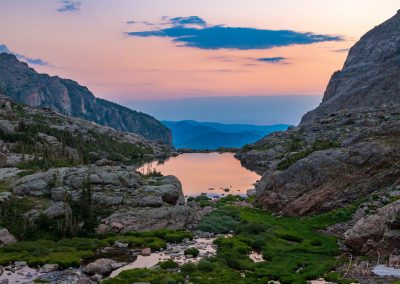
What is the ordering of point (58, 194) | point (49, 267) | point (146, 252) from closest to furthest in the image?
point (49, 267) → point (146, 252) → point (58, 194)

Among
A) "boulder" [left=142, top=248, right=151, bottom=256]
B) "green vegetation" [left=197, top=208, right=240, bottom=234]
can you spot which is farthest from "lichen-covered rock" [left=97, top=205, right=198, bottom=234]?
"boulder" [left=142, top=248, right=151, bottom=256]

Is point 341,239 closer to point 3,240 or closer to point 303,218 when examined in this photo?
point 303,218

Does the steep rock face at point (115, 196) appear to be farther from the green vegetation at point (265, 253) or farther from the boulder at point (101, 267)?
the boulder at point (101, 267)

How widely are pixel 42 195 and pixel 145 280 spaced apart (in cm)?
2940

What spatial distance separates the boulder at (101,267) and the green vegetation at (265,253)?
2.68 metres

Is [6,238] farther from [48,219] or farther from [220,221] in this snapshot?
[220,221]

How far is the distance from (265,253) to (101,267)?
16777 millimetres

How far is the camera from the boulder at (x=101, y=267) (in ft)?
129

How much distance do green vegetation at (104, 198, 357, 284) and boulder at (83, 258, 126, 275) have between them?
2.68m

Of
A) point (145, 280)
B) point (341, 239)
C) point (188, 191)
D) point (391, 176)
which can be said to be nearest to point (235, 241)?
point (341, 239)

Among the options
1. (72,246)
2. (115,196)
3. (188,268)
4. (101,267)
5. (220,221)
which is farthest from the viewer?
(220,221)

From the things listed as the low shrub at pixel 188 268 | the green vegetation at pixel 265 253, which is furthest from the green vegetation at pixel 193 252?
the low shrub at pixel 188 268

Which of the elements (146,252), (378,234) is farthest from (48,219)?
(378,234)

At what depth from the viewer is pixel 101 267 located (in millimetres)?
39500
